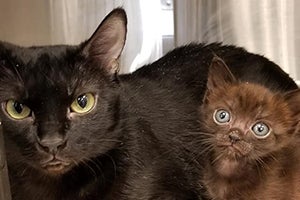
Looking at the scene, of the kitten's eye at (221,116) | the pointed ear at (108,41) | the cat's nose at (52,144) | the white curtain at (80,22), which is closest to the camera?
the cat's nose at (52,144)

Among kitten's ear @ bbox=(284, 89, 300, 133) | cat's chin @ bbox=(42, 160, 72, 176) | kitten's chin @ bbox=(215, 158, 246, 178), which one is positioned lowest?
kitten's chin @ bbox=(215, 158, 246, 178)

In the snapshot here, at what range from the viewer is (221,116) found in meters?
1.36

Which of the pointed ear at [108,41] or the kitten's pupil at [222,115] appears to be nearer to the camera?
the pointed ear at [108,41]

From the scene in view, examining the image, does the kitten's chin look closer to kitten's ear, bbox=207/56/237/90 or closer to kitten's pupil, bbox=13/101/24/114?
kitten's ear, bbox=207/56/237/90

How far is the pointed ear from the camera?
1239 mm

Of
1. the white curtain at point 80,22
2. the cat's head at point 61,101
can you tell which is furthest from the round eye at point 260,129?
the white curtain at point 80,22

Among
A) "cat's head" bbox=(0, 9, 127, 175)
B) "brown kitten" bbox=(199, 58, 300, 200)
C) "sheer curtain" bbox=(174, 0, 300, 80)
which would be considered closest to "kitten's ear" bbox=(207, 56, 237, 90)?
"brown kitten" bbox=(199, 58, 300, 200)

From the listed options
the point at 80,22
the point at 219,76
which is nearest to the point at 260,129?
the point at 219,76

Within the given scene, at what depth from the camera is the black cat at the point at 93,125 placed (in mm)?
1170

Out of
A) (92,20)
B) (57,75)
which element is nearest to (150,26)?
(92,20)

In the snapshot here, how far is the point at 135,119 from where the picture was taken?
137 cm

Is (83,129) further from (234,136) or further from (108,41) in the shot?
(234,136)

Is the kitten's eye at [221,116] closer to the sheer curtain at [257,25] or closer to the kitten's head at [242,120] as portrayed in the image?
the kitten's head at [242,120]

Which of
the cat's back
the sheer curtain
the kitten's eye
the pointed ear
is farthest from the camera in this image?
the sheer curtain
